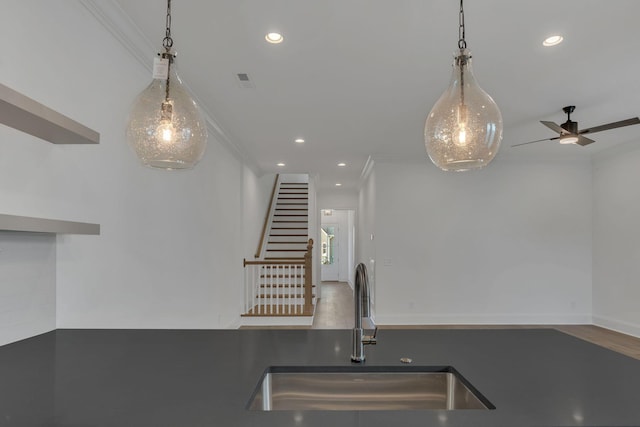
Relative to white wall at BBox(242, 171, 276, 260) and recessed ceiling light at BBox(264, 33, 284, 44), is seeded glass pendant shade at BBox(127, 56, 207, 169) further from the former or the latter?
white wall at BBox(242, 171, 276, 260)

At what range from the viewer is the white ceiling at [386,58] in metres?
2.31

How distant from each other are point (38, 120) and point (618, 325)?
7.30 m

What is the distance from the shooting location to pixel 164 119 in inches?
56.4

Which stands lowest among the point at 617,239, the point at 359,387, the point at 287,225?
the point at 359,387

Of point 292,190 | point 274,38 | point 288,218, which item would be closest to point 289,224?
point 288,218

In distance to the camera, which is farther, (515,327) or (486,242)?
(486,242)

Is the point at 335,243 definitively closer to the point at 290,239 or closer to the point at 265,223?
the point at 290,239

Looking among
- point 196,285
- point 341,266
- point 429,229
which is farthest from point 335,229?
point 196,285

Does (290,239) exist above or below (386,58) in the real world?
below

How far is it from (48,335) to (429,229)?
552cm

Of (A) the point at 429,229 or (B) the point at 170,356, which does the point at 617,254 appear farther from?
(B) the point at 170,356

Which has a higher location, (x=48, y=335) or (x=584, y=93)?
(x=584, y=93)

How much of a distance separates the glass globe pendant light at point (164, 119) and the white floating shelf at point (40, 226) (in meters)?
0.44

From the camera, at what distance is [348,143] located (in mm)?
5504
